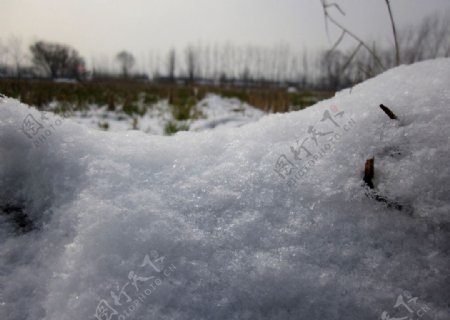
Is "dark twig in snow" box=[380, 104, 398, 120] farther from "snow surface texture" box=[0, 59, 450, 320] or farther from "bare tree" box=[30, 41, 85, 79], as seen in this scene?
"bare tree" box=[30, 41, 85, 79]

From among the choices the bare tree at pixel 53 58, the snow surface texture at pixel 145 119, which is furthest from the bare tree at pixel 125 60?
the snow surface texture at pixel 145 119

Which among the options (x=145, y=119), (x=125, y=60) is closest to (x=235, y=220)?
(x=145, y=119)

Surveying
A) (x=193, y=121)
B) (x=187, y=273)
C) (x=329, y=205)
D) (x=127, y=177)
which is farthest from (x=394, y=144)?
(x=193, y=121)

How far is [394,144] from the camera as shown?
0.75 metres

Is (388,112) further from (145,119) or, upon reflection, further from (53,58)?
(53,58)

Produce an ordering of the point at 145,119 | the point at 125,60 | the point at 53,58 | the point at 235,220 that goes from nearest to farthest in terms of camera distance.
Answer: the point at 235,220
the point at 145,119
the point at 53,58
the point at 125,60

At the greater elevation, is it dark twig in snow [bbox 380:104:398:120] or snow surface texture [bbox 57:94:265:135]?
dark twig in snow [bbox 380:104:398:120]

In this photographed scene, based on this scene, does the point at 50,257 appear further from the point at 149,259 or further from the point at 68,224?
the point at 149,259

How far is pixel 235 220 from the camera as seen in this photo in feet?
2.33

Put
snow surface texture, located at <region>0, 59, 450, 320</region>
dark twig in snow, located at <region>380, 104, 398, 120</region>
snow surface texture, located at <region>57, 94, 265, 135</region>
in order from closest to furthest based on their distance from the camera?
snow surface texture, located at <region>0, 59, 450, 320</region> → dark twig in snow, located at <region>380, 104, 398, 120</region> → snow surface texture, located at <region>57, 94, 265, 135</region>

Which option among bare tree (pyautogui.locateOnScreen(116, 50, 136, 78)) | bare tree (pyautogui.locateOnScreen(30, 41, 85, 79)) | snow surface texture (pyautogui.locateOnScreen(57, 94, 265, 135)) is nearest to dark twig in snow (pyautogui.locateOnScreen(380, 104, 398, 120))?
snow surface texture (pyautogui.locateOnScreen(57, 94, 265, 135))

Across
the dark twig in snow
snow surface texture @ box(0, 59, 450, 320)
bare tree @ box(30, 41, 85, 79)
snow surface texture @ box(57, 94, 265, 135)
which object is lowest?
snow surface texture @ box(57, 94, 265, 135)

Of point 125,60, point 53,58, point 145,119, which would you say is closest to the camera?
point 145,119

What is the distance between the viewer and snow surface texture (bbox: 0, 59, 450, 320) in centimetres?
59
